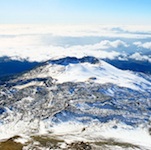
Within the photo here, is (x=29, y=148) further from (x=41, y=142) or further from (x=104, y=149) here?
(x=104, y=149)

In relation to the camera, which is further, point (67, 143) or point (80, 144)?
point (67, 143)

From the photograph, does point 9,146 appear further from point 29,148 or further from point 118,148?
point 118,148

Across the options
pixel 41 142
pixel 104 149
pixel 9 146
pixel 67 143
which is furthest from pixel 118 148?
pixel 9 146

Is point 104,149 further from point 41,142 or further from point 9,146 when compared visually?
point 9,146

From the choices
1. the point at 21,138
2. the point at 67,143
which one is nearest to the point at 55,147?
the point at 67,143

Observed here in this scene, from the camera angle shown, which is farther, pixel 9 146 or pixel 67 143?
pixel 67 143

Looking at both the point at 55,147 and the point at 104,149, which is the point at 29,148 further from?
the point at 104,149

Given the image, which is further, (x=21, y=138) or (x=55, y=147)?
(x=21, y=138)

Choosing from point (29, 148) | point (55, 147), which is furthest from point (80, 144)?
point (29, 148)
